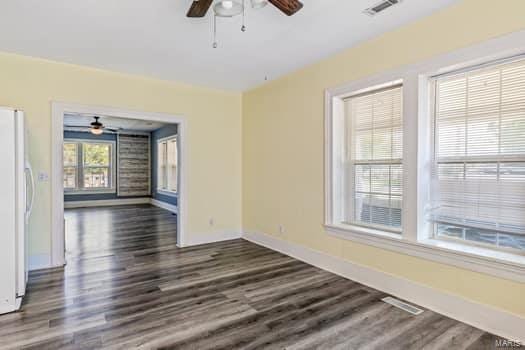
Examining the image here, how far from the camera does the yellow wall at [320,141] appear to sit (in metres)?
2.39

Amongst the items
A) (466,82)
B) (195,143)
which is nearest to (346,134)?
(466,82)

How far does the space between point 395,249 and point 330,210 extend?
0.94 m

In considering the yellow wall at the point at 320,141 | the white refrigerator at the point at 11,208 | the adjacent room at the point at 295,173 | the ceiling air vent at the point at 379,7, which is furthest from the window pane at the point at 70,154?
the ceiling air vent at the point at 379,7

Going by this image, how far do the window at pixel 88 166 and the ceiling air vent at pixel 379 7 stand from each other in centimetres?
983

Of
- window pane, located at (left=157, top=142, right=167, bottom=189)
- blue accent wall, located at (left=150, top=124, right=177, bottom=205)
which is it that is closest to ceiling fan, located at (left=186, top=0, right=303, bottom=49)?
blue accent wall, located at (left=150, top=124, right=177, bottom=205)

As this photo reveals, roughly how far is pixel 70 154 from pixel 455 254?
1077 cm

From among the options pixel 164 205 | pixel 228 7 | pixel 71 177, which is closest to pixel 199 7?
pixel 228 7

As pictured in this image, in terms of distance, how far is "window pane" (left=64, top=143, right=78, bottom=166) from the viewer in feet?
31.3

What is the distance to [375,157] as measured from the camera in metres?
3.40

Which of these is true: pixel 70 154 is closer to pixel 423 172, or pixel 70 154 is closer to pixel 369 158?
pixel 369 158

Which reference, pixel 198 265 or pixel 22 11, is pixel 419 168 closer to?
pixel 198 265

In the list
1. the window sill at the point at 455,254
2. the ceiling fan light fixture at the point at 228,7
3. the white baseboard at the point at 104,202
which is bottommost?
the white baseboard at the point at 104,202

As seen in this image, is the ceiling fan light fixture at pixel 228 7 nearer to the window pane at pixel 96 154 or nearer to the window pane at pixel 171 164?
the window pane at pixel 171 164

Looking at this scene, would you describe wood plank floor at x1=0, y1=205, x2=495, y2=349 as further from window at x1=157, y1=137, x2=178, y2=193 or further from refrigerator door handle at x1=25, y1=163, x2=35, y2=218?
window at x1=157, y1=137, x2=178, y2=193
